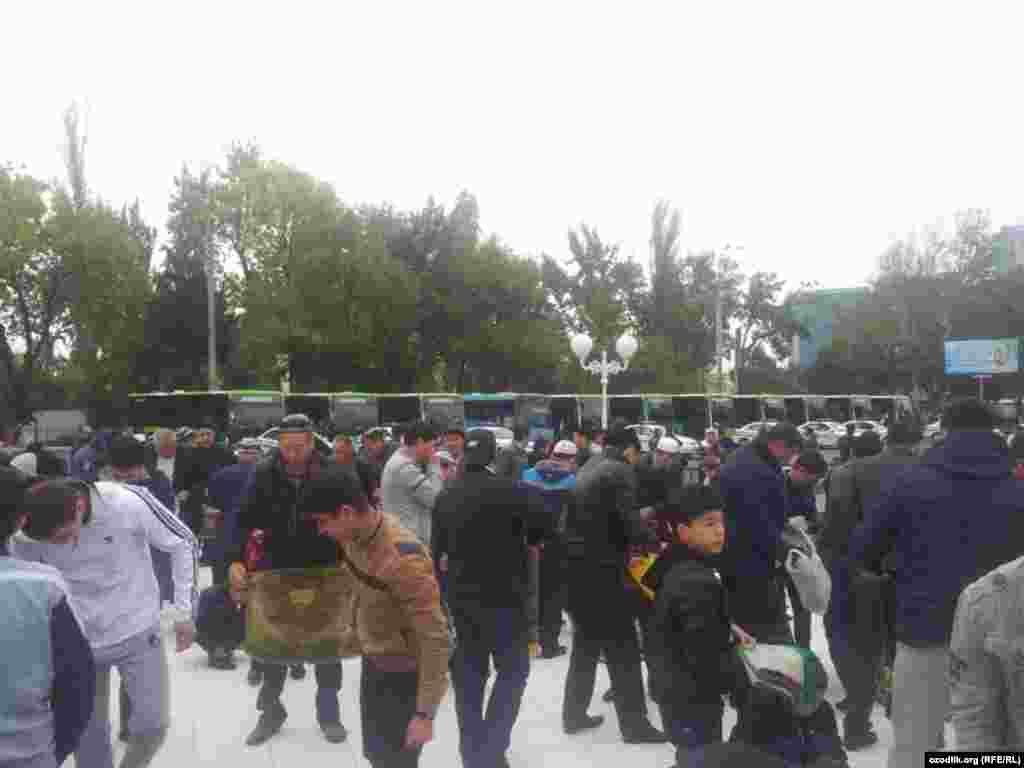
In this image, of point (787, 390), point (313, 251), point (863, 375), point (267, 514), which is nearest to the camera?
point (267, 514)

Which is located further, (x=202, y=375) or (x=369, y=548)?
(x=202, y=375)

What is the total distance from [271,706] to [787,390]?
58.7 meters

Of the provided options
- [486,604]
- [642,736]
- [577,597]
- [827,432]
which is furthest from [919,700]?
[827,432]

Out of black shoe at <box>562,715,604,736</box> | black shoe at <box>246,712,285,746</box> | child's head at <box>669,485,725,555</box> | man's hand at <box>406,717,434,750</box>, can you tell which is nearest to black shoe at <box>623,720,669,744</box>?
black shoe at <box>562,715,604,736</box>

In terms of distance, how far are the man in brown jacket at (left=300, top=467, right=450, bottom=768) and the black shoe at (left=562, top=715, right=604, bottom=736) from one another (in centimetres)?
261

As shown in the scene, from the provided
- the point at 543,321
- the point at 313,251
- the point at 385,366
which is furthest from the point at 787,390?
the point at 313,251

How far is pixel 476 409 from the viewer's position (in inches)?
1601

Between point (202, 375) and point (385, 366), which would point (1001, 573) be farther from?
point (202, 375)

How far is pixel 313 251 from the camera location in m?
41.6

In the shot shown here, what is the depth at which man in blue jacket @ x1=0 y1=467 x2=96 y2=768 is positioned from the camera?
2770 mm

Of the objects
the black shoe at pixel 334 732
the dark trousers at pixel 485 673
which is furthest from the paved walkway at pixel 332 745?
the dark trousers at pixel 485 673

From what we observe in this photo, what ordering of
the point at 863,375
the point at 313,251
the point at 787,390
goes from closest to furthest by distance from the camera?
1. the point at 313,251
2. the point at 863,375
3. the point at 787,390

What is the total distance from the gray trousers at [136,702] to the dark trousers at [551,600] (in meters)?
4.32

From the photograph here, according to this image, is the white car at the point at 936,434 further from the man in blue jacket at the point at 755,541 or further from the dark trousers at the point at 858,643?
the dark trousers at the point at 858,643
